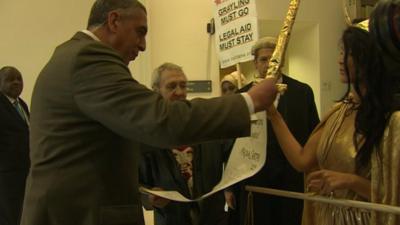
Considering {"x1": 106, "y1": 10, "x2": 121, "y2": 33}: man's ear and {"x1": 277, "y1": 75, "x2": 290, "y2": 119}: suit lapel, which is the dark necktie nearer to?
{"x1": 277, "y1": 75, "x2": 290, "y2": 119}: suit lapel

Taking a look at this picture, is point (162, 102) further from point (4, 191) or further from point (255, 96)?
point (4, 191)

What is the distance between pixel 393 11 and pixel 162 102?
0.74 m

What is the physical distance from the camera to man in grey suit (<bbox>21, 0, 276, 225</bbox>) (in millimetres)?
1181

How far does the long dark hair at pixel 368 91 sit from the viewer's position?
1.56 meters

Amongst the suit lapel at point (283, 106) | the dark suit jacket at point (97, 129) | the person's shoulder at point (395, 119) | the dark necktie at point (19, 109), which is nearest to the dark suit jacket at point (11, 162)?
the dark necktie at point (19, 109)

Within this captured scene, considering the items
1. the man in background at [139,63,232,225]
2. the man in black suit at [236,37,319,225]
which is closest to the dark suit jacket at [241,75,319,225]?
the man in black suit at [236,37,319,225]

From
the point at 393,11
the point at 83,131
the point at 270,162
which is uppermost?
the point at 393,11

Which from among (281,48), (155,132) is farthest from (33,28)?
(155,132)

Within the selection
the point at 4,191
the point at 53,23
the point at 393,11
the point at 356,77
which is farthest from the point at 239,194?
the point at 53,23

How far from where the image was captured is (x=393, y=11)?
145 cm

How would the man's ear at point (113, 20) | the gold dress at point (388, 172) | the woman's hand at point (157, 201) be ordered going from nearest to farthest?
the man's ear at point (113, 20), the gold dress at point (388, 172), the woman's hand at point (157, 201)

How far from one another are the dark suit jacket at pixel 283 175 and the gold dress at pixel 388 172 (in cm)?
82

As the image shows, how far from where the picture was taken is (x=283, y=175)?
2.40m

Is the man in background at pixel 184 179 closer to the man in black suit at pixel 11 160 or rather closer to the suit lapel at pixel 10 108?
the man in black suit at pixel 11 160
